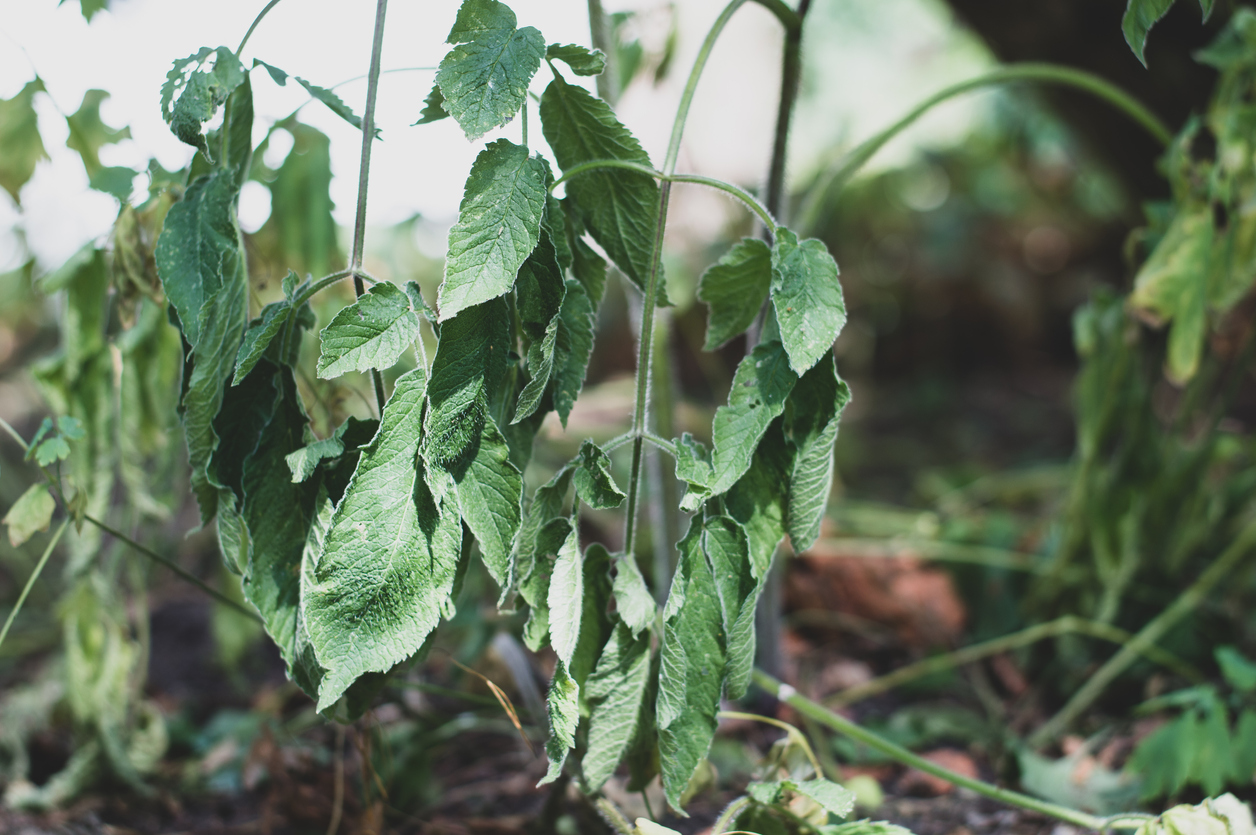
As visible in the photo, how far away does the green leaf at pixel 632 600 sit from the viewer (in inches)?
30.6

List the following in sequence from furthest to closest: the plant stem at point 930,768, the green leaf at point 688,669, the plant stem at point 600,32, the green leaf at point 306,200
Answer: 1. the green leaf at point 306,200
2. the plant stem at point 600,32
3. the plant stem at point 930,768
4. the green leaf at point 688,669

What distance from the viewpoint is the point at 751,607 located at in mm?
784

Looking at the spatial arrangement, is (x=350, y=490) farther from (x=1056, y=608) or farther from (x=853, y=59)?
(x=853, y=59)

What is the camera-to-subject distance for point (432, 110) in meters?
0.79

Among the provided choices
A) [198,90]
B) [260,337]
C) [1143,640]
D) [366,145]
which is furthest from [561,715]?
[1143,640]

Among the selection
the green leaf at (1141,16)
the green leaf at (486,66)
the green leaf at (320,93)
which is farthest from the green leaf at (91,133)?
the green leaf at (1141,16)

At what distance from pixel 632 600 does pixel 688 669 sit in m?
0.08

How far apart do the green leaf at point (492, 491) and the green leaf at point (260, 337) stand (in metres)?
0.19

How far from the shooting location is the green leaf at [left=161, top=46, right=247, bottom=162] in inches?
30.0

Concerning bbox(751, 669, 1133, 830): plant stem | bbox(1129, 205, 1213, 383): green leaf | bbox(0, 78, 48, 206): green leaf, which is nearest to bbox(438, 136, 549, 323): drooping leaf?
bbox(751, 669, 1133, 830): plant stem

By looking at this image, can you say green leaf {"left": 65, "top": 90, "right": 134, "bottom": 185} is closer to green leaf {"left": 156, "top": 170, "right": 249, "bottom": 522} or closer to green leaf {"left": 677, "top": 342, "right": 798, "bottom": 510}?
green leaf {"left": 156, "top": 170, "right": 249, "bottom": 522}

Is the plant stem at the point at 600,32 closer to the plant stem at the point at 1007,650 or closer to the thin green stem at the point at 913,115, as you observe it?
the thin green stem at the point at 913,115

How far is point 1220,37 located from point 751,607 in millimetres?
1324

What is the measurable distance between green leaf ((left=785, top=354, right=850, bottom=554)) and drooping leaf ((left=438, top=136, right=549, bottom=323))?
292mm
